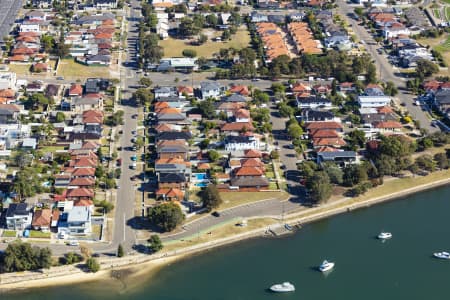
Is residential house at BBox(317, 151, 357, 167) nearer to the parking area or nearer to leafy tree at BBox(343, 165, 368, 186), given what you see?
leafy tree at BBox(343, 165, 368, 186)

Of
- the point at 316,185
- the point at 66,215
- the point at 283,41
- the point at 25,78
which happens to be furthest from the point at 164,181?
the point at 283,41

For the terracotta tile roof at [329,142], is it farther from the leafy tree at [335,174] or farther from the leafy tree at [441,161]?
the leafy tree at [441,161]

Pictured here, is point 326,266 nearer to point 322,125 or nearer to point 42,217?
point 322,125

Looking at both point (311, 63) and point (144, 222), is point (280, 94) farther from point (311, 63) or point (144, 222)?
point (144, 222)

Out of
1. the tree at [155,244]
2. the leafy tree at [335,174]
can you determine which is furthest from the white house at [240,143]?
the tree at [155,244]

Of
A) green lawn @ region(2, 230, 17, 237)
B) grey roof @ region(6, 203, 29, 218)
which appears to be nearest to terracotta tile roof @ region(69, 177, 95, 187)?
grey roof @ region(6, 203, 29, 218)

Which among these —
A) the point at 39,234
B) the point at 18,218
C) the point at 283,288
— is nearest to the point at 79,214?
the point at 39,234
